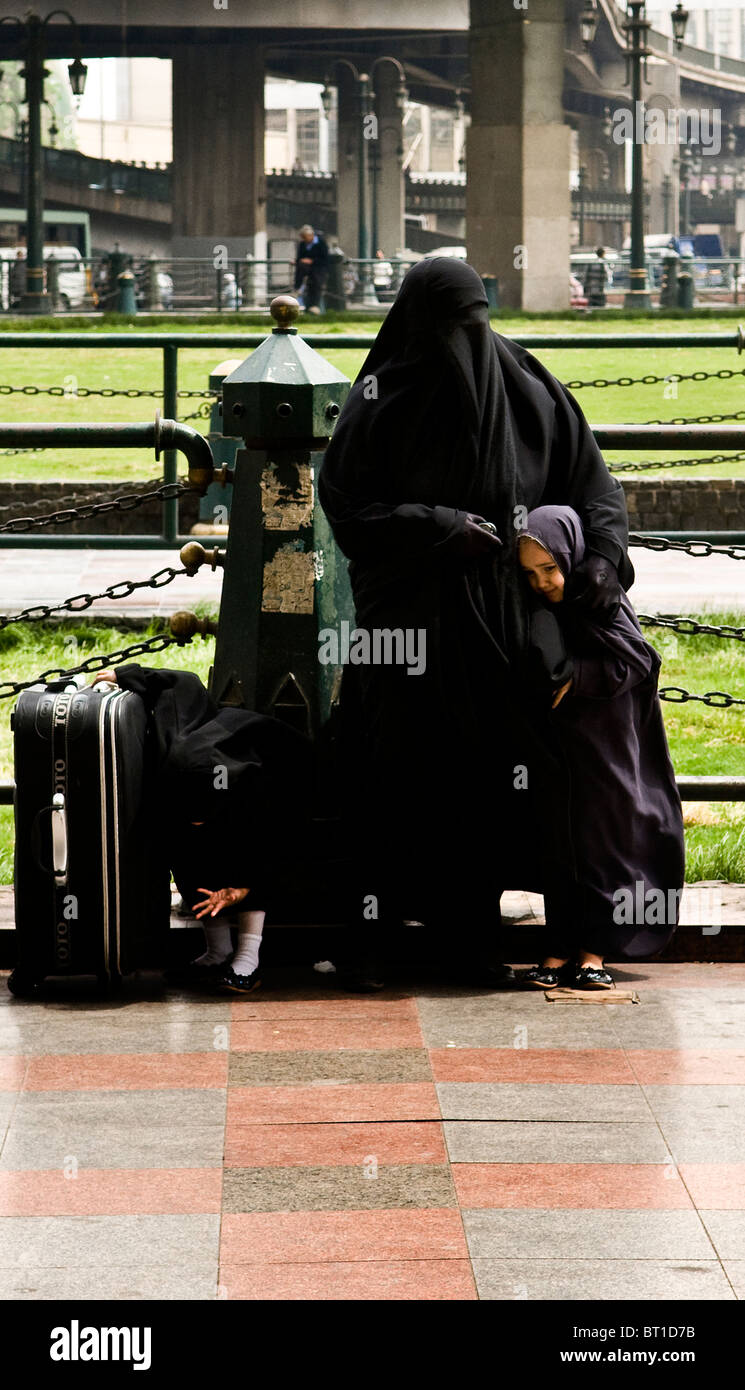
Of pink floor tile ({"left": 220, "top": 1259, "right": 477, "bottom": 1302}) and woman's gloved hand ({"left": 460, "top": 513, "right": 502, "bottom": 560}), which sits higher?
woman's gloved hand ({"left": 460, "top": 513, "right": 502, "bottom": 560})

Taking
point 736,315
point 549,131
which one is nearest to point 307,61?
point 549,131

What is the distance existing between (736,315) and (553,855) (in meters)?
25.5

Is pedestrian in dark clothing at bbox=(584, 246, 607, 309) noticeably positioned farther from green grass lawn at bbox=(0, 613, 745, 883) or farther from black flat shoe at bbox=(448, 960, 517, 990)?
black flat shoe at bbox=(448, 960, 517, 990)

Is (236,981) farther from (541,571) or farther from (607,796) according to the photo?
(541,571)

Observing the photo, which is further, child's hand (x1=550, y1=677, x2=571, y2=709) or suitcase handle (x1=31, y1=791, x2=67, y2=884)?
child's hand (x1=550, y1=677, x2=571, y2=709)

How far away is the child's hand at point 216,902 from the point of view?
452 cm

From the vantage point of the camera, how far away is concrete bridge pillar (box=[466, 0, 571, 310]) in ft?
122

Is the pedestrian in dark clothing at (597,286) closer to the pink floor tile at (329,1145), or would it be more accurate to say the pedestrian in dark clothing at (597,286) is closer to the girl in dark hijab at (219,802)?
the girl in dark hijab at (219,802)

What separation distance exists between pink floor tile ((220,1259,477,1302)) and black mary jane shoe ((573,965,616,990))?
1.59m

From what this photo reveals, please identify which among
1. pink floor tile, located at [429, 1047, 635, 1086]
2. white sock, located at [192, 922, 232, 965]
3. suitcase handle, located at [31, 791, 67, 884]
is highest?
suitcase handle, located at [31, 791, 67, 884]

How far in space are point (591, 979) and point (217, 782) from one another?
0.99 metres

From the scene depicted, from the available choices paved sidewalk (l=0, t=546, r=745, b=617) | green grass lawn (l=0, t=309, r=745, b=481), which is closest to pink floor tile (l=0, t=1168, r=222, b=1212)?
paved sidewalk (l=0, t=546, r=745, b=617)

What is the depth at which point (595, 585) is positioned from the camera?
4.46 metres

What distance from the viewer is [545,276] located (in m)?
37.5
